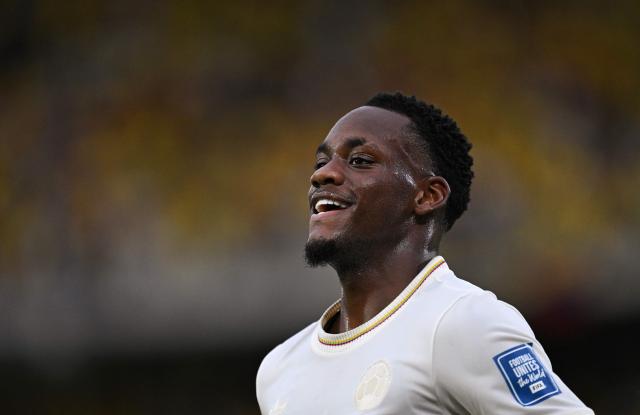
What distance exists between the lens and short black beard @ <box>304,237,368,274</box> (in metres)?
2.88

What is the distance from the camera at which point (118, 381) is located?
25.4 feet

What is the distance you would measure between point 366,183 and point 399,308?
37cm

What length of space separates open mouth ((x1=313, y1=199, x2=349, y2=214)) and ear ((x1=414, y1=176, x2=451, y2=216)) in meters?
0.22

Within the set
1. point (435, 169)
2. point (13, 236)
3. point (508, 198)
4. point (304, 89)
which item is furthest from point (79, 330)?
point (435, 169)

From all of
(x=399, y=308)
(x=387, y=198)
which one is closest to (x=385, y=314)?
(x=399, y=308)

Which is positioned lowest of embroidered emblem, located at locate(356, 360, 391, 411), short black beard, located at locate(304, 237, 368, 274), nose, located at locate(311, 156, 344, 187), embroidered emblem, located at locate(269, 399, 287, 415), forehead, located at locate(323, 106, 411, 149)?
embroidered emblem, located at locate(269, 399, 287, 415)

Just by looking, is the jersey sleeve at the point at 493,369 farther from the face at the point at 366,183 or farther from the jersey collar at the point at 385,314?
the face at the point at 366,183

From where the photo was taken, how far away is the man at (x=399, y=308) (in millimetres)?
2400

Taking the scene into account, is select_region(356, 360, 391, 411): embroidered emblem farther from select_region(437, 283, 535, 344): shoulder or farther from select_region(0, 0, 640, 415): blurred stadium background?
select_region(0, 0, 640, 415): blurred stadium background

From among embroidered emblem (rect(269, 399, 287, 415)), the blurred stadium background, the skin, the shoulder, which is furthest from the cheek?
the blurred stadium background

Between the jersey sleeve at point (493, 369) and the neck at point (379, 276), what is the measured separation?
1.23ft

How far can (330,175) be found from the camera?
292cm

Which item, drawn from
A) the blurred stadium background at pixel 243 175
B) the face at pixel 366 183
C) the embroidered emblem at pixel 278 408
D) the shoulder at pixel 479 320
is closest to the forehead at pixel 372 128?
the face at pixel 366 183

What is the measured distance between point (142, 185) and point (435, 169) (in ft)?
17.5
